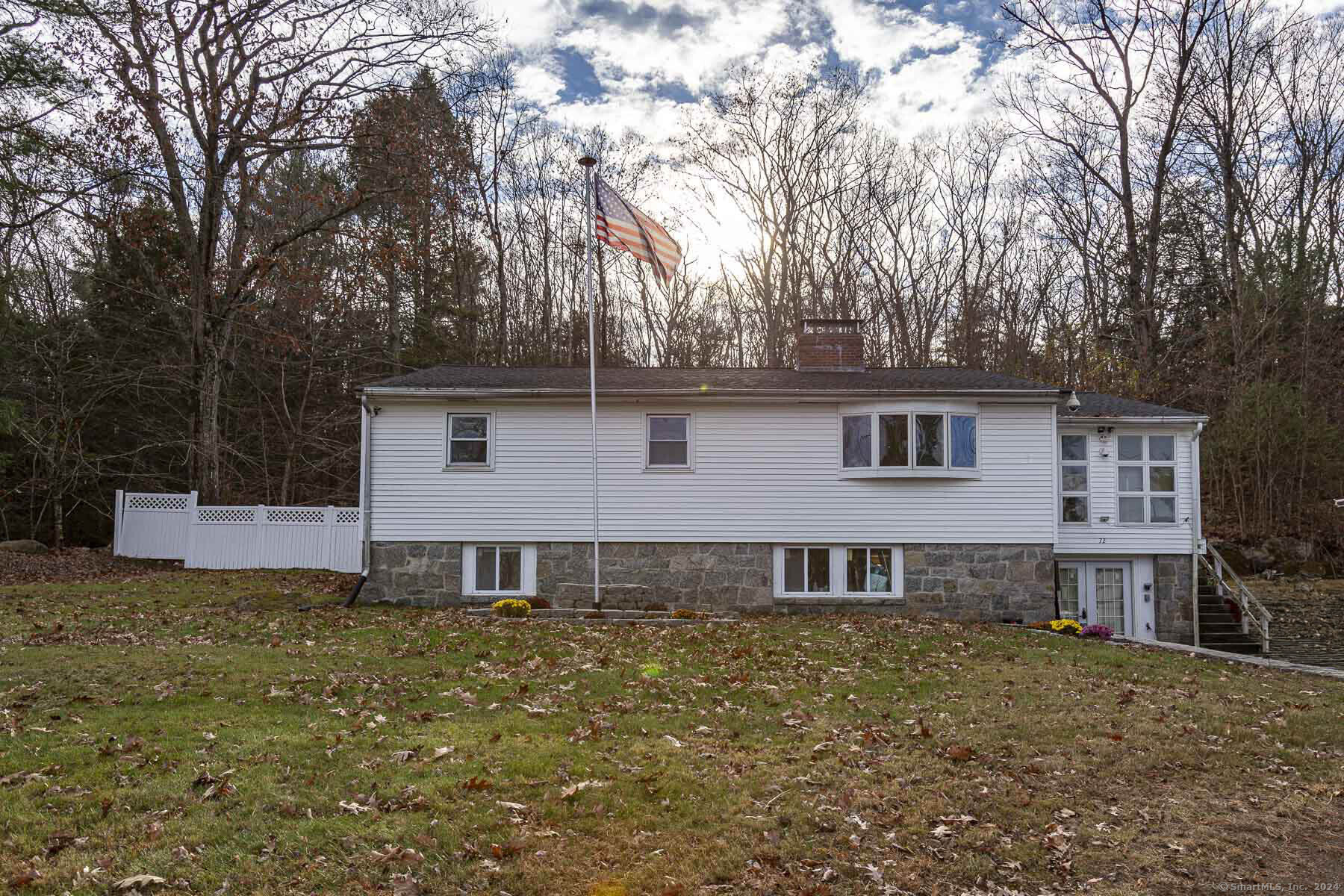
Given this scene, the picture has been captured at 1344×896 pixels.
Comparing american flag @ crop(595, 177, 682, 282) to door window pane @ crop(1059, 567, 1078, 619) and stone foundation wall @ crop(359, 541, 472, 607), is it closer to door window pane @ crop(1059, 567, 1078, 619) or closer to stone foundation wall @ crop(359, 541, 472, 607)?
stone foundation wall @ crop(359, 541, 472, 607)

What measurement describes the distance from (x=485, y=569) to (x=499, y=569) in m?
0.26

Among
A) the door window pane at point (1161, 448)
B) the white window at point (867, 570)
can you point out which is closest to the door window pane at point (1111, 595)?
the door window pane at point (1161, 448)

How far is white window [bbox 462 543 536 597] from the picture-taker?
1630 centimetres

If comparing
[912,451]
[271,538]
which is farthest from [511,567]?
[271,538]

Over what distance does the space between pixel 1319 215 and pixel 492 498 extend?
28560mm

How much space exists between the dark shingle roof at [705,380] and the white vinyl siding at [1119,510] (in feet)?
7.03

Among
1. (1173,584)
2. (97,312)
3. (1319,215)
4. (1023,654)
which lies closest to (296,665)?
(1023,654)

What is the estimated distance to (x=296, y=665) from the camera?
9445 millimetres

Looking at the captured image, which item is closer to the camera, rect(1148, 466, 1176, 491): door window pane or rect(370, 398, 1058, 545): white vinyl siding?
rect(370, 398, 1058, 545): white vinyl siding

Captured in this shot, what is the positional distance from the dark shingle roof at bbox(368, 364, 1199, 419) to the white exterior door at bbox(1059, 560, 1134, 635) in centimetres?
288

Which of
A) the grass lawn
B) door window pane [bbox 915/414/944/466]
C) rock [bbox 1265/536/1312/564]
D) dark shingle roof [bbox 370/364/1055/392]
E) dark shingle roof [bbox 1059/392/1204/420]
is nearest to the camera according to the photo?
the grass lawn

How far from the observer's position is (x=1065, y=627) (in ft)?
49.1

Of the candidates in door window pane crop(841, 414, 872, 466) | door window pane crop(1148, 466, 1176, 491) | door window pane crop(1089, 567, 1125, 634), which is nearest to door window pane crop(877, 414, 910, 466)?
door window pane crop(841, 414, 872, 466)

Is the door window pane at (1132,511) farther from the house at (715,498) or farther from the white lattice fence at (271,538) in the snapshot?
the white lattice fence at (271,538)
